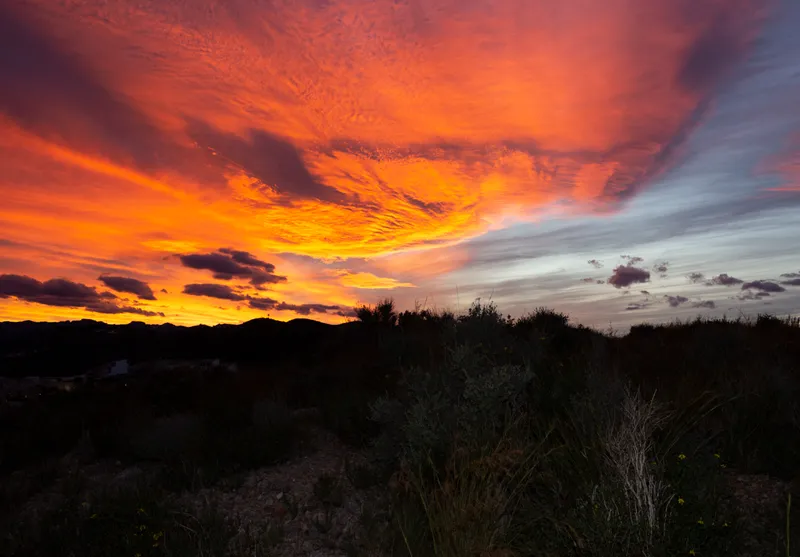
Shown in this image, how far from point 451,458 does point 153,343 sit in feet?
57.8

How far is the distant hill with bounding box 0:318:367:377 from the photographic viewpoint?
56.4ft

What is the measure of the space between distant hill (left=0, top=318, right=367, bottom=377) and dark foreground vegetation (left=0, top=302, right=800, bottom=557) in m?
5.93

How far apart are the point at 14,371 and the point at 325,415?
13.0 meters

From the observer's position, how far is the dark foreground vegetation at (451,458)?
16.0 ft

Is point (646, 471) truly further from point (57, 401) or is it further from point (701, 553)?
point (57, 401)

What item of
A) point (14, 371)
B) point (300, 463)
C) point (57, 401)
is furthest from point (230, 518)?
point (14, 371)

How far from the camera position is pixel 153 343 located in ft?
68.1

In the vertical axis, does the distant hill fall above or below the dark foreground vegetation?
above

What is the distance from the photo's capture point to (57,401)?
12.2 m

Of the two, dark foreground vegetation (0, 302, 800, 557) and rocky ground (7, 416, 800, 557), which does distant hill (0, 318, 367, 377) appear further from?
rocky ground (7, 416, 800, 557)

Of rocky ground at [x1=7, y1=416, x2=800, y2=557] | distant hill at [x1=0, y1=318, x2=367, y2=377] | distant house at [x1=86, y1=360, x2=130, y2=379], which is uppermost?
distant hill at [x1=0, y1=318, x2=367, y2=377]

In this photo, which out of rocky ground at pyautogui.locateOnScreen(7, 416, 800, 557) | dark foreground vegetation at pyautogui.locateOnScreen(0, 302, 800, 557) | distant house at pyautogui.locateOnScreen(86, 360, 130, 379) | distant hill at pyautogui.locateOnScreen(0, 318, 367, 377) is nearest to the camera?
dark foreground vegetation at pyautogui.locateOnScreen(0, 302, 800, 557)

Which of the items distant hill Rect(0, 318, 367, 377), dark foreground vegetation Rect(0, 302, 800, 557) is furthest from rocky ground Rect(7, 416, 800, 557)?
distant hill Rect(0, 318, 367, 377)

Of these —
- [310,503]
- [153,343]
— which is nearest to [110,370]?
[153,343]
